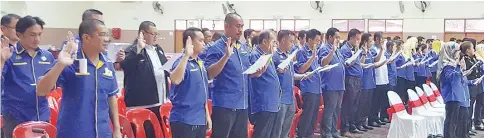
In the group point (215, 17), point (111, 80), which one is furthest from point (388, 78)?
point (215, 17)

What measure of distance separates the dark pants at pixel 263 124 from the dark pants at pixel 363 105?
9.05ft

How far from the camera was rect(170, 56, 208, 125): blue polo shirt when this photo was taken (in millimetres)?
3186

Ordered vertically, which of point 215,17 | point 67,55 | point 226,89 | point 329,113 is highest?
point 215,17

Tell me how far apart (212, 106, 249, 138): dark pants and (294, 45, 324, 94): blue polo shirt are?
1.64 metres

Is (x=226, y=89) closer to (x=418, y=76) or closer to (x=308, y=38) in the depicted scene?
(x=308, y=38)

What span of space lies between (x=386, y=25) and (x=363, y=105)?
8.20m

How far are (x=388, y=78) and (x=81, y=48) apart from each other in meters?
5.30

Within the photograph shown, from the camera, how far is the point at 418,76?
27.7 feet

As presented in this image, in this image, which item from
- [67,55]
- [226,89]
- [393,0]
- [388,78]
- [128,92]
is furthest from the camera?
[393,0]

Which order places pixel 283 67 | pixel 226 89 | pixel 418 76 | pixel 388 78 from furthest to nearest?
pixel 418 76 < pixel 388 78 < pixel 283 67 < pixel 226 89

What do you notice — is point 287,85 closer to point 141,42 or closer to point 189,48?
point 141,42

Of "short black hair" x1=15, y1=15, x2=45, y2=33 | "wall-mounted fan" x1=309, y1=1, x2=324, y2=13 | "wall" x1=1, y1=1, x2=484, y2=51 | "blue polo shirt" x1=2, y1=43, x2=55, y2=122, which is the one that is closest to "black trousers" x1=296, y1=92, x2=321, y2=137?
"blue polo shirt" x1=2, y1=43, x2=55, y2=122

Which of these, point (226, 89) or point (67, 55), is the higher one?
point (67, 55)

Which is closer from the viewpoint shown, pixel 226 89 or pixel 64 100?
pixel 64 100
